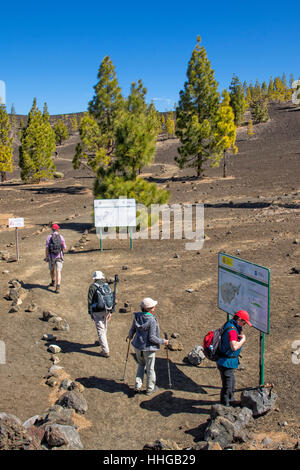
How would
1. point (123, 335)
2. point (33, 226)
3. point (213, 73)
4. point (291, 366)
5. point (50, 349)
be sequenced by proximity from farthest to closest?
1. point (213, 73)
2. point (33, 226)
3. point (123, 335)
4. point (50, 349)
5. point (291, 366)

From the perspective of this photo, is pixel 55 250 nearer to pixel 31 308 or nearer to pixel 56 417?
pixel 31 308

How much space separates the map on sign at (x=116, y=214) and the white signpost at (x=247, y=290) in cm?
998

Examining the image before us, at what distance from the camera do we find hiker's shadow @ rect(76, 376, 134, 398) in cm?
738

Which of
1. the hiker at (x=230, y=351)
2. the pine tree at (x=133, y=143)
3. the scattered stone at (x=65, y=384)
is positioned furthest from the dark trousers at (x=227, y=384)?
the pine tree at (x=133, y=143)

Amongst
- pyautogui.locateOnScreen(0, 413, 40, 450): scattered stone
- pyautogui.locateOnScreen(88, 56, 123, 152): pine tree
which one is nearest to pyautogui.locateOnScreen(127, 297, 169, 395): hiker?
pyautogui.locateOnScreen(0, 413, 40, 450): scattered stone

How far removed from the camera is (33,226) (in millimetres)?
24172

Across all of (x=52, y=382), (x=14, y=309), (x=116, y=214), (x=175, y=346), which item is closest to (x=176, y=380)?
(x=175, y=346)

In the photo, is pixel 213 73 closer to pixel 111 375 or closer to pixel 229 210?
pixel 229 210

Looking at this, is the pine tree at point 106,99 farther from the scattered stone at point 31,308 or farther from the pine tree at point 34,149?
the scattered stone at point 31,308

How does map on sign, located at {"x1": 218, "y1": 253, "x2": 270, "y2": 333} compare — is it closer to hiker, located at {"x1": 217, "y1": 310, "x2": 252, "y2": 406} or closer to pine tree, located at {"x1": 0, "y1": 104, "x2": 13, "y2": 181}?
hiker, located at {"x1": 217, "y1": 310, "x2": 252, "y2": 406}

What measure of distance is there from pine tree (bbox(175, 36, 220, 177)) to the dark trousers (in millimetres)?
33694

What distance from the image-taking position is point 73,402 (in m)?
6.63

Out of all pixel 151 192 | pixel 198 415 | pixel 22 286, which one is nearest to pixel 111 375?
pixel 198 415

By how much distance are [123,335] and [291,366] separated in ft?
12.5
